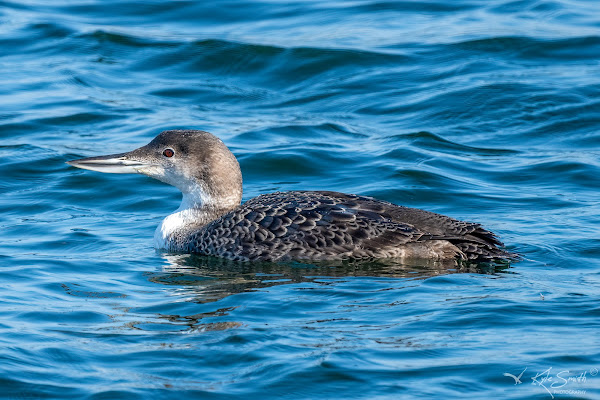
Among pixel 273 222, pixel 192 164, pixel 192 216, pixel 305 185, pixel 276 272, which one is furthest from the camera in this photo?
pixel 305 185

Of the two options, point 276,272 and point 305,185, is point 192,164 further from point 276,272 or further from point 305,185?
point 305,185

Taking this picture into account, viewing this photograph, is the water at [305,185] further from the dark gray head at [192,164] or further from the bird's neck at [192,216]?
the dark gray head at [192,164]

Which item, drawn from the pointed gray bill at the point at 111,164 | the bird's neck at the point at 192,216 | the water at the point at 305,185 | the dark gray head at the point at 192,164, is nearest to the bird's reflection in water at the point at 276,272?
the water at the point at 305,185

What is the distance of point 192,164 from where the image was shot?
855 centimetres

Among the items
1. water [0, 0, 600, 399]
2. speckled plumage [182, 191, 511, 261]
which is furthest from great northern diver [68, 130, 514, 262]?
water [0, 0, 600, 399]

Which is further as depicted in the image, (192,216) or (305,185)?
Answer: (305,185)

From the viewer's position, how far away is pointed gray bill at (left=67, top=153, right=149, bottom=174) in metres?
8.51

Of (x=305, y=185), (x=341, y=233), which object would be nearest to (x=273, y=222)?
(x=341, y=233)

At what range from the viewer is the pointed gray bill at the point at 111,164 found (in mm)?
8508

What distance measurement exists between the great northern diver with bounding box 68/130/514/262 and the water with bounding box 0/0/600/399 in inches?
6.5

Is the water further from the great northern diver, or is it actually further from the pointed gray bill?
the pointed gray bill

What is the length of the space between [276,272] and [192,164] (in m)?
1.40

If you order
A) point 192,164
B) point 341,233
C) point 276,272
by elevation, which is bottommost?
point 276,272

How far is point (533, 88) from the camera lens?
12570 mm
